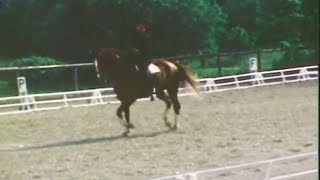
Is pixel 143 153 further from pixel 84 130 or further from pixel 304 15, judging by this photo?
pixel 304 15

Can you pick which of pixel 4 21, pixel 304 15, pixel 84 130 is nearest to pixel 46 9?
pixel 4 21

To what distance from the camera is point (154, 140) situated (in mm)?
11602

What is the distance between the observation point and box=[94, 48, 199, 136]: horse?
40.6ft

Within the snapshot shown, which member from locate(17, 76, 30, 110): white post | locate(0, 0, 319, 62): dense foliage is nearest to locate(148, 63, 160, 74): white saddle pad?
locate(17, 76, 30, 110): white post

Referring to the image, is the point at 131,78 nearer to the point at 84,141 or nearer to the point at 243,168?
the point at 84,141

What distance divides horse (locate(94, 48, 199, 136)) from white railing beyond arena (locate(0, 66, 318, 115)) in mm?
5627

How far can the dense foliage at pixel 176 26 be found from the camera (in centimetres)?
3369

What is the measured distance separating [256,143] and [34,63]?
75.7ft

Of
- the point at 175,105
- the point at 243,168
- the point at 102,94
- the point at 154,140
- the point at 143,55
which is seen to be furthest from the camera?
the point at 102,94

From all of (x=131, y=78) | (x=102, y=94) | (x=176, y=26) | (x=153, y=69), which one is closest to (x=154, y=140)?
Answer: (x=131, y=78)

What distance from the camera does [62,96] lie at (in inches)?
826

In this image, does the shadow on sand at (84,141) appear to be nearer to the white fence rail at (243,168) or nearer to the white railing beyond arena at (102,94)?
the white fence rail at (243,168)

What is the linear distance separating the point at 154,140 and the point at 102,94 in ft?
34.3

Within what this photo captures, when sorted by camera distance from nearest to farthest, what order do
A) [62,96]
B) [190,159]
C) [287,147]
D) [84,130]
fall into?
[190,159] < [287,147] < [84,130] < [62,96]
